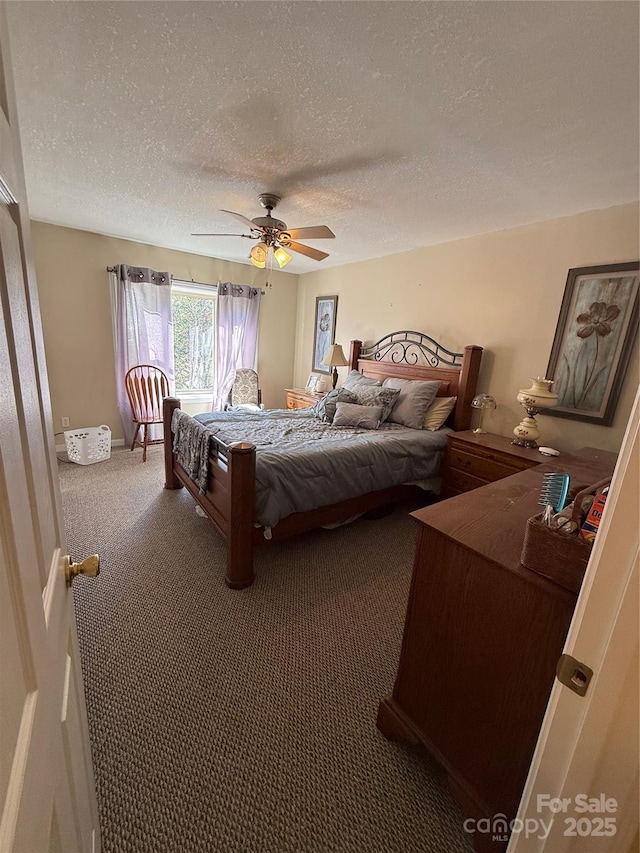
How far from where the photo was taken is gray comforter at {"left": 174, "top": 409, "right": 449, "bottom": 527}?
211cm

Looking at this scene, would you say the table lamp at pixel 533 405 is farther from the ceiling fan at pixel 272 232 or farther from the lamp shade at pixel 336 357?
the lamp shade at pixel 336 357

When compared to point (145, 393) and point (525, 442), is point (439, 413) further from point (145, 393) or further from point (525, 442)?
point (145, 393)

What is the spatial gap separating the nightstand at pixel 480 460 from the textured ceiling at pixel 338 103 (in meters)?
1.70

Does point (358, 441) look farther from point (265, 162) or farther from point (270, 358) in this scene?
point (270, 358)

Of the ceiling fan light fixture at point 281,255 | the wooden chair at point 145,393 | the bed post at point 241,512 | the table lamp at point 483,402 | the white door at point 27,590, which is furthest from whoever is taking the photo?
the wooden chair at point 145,393

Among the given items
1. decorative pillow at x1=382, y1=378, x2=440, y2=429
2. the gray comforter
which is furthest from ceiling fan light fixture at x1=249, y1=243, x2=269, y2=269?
decorative pillow at x1=382, y1=378, x2=440, y2=429

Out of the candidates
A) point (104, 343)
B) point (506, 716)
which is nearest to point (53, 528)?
point (506, 716)

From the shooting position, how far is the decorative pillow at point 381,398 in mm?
3303

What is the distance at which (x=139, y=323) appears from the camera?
4031 mm

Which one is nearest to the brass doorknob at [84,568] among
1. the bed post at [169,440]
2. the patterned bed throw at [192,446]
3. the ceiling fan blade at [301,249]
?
the patterned bed throw at [192,446]

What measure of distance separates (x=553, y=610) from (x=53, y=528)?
1.18 meters

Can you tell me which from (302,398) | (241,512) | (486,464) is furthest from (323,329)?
(241,512)

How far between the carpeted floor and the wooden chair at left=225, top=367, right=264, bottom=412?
2433 mm

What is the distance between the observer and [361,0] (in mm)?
1049
